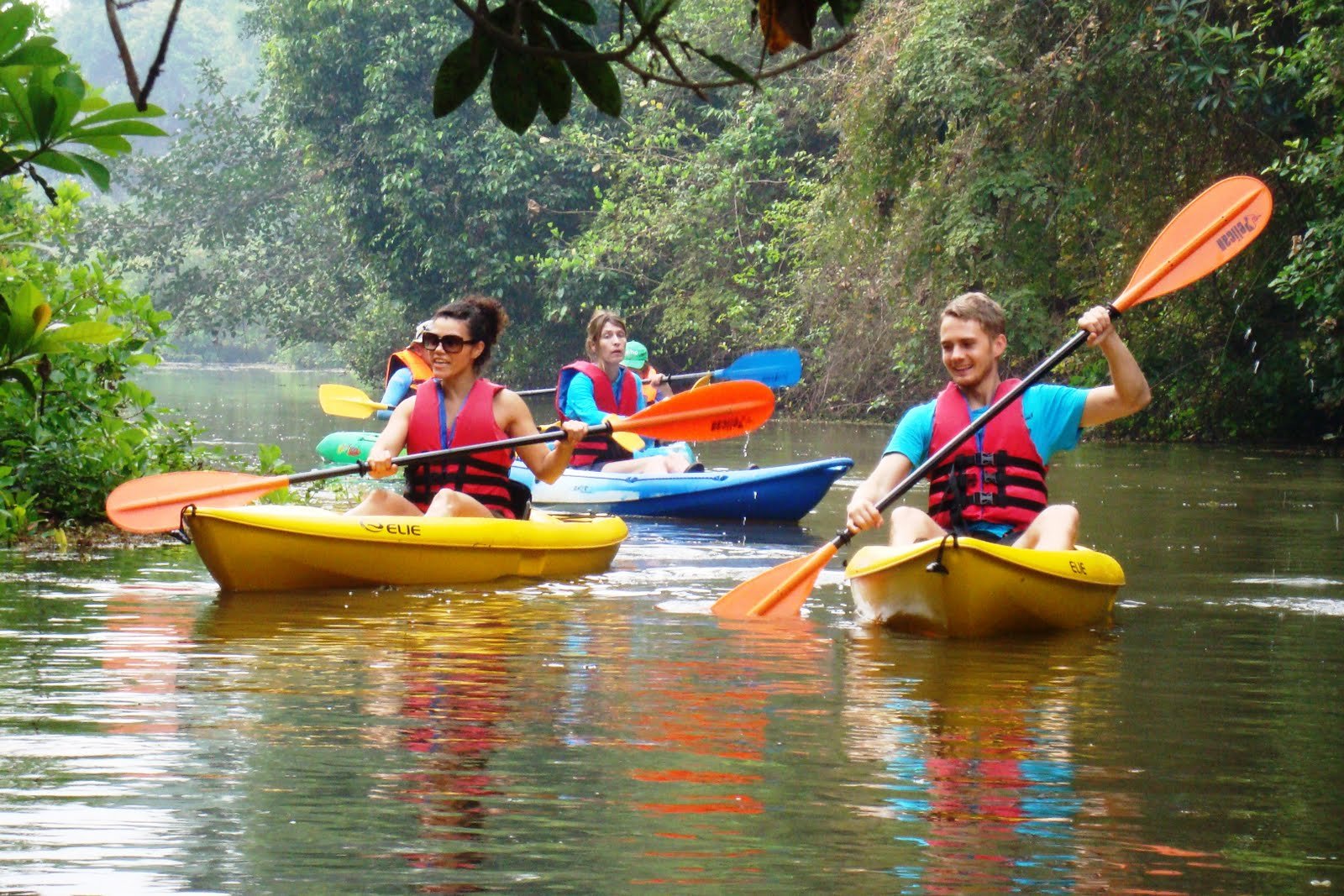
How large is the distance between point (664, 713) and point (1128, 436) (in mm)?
13507

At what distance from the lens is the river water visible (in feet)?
9.65

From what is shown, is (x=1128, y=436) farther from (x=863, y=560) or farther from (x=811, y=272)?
(x=863, y=560)

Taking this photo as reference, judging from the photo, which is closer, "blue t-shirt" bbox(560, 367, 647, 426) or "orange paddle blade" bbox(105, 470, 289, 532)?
"orange paddle blade" bbox(105, 470, 289, 532)

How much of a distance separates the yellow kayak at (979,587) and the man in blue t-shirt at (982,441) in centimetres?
13

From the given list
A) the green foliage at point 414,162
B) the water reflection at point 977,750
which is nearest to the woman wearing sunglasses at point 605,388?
the water reflection at point 977,750

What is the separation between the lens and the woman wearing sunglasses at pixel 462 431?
22.1 ft

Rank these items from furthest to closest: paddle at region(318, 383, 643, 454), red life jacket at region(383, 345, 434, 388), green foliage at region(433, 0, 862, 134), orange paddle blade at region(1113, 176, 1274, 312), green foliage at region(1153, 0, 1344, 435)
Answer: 1. green foliage at region(1153, 0, 1344, 435)
2. paddle at region(318, 383, 643, 454)
3. red life jacket at region(383, 345, 434, 388)
4. orange paddle blade at region(1113, 176, 1274, 312)
5. green foliage at region(433, 0, 862, 134)

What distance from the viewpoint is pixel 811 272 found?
64.8ft

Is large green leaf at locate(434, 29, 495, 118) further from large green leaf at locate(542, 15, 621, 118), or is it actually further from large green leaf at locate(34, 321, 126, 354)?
large green leaf at locate(34, 321, 126, 354)

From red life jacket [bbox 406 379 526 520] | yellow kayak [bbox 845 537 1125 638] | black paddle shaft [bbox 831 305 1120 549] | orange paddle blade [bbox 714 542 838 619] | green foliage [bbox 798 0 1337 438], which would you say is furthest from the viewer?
green foliage [bbox 798 0 1337 438]

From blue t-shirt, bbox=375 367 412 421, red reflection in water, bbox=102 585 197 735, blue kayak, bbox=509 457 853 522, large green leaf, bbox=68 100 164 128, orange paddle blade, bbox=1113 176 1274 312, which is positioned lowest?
red reflection in water, bbox=102 585 197 735

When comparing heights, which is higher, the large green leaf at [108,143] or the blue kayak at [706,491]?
the large green leaf at [108,143]

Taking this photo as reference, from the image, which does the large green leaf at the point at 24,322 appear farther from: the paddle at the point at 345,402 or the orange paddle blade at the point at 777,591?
the paddle at the point at 345,402

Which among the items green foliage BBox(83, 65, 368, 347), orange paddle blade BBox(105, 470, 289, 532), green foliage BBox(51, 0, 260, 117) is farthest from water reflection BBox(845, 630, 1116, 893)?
green foliage BBox(51, 0, 260, 117)
